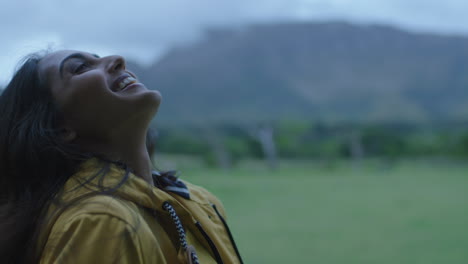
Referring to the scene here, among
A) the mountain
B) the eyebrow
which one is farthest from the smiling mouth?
the mountain

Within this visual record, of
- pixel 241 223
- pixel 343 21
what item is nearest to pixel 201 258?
pixel 241 223

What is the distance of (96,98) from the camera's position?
84cm

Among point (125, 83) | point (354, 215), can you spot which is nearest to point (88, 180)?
point (125, 83)

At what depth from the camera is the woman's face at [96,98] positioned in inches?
33.0

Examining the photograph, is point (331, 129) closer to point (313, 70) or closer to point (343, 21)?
Result: point (313, 70)

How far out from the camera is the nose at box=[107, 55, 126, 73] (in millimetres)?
902

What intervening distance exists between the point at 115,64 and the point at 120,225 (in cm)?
39

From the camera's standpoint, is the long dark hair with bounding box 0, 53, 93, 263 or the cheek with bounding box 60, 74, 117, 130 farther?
the cheek with bounding box 60, 74, 117, 130

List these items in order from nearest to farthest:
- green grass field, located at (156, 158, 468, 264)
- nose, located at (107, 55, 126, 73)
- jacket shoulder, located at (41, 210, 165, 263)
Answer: jacket shoulder, located at (41, 210, 165, 263), nose, located at (107, 55, 126, 73), green grass field, located at (156, 158, 468, 264)

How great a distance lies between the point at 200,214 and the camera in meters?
0.83

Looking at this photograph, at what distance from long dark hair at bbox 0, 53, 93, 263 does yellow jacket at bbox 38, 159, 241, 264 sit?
4 cm

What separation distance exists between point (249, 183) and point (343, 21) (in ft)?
61.0

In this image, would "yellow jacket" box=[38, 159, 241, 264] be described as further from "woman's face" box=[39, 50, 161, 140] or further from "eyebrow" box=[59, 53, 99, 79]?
"eyebrow" box=[59, 53, 99, 79]

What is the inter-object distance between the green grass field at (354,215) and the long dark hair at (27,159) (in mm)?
3568
